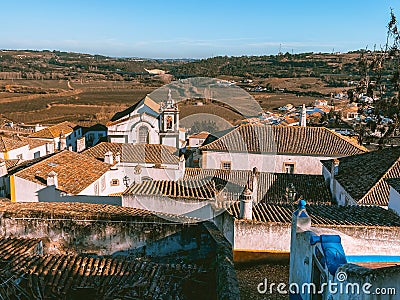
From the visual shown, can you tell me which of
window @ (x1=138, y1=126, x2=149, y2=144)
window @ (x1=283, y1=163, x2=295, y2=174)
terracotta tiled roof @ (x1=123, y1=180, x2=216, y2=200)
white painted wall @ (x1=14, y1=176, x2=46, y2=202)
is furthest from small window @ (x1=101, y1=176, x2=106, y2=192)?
window @ (x1=283, y1=163, x2=295, y2=174)

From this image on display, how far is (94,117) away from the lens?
58.4 m

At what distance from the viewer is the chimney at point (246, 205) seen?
9.05m

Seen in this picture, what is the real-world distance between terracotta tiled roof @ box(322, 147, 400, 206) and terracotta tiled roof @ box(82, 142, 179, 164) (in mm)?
7625

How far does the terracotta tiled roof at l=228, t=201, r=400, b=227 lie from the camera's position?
31.1 feet

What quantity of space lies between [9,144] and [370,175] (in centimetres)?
1928

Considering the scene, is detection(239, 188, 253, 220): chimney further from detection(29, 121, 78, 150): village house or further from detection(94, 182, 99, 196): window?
detection(29, 121, 78, 150): village house

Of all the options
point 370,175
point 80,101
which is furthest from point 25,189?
point 80,101

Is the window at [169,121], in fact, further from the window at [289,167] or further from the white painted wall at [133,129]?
the window at [289,167]

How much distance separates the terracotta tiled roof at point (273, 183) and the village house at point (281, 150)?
89.0 inches

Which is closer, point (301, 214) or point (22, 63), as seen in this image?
point (301, 214)

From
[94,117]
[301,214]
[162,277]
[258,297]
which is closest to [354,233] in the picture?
[258,297]

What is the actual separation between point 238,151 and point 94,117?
4164 centimetres

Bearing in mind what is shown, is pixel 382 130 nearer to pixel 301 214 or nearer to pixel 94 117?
pixel 301 214

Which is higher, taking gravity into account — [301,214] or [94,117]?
[301,214]
